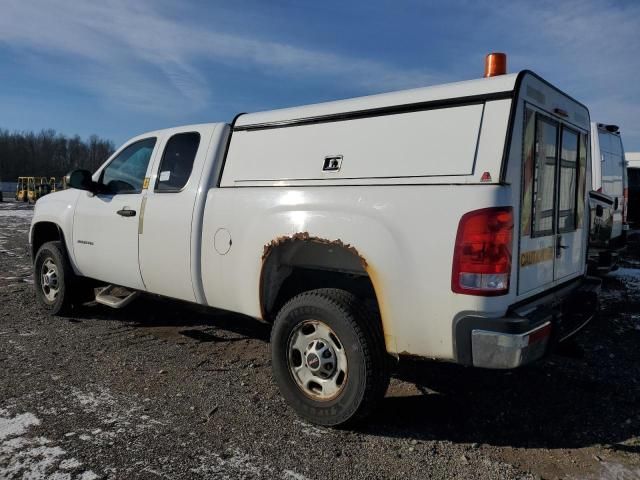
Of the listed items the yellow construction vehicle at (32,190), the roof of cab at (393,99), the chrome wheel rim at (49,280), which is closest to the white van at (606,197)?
the roof of cab at (393,99)

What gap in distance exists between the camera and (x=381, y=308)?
3119 millimetres

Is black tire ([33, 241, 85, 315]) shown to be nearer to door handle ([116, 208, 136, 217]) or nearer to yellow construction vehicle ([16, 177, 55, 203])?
door handle ([116, 208, 136, 217])

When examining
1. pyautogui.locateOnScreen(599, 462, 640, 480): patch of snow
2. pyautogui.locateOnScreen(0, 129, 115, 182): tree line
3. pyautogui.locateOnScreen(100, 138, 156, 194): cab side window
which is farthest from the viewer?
pyautogui.locateOnScreen(0, 129, 115, 182): tree line

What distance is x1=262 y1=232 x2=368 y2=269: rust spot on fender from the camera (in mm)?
3172

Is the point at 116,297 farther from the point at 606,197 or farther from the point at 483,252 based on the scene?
the point at 606,197

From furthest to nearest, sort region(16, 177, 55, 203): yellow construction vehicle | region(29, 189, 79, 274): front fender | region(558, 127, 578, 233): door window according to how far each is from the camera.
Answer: region(16, 177, 55, 203): yellow construction vehicle → region(29, 189, 79, 274): front fender → region(558, 127, 578, 233): door window

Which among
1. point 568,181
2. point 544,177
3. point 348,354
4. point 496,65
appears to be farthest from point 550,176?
point 348,354

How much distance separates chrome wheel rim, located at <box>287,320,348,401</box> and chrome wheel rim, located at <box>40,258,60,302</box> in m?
3.68

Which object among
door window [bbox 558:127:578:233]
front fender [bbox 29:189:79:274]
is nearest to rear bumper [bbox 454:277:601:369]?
door window [bbox 558:127:578:233]

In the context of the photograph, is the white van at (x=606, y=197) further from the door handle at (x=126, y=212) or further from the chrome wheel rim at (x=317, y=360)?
the door handle at (x=126, y=212)

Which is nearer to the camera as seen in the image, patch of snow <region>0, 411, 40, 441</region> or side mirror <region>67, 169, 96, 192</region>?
patch of snow <region>0, 411, 40, 441</region>

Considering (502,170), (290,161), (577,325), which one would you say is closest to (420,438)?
(577,325)

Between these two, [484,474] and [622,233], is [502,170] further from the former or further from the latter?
[622,233]

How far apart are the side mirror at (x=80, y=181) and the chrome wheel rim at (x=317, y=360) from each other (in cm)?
302
